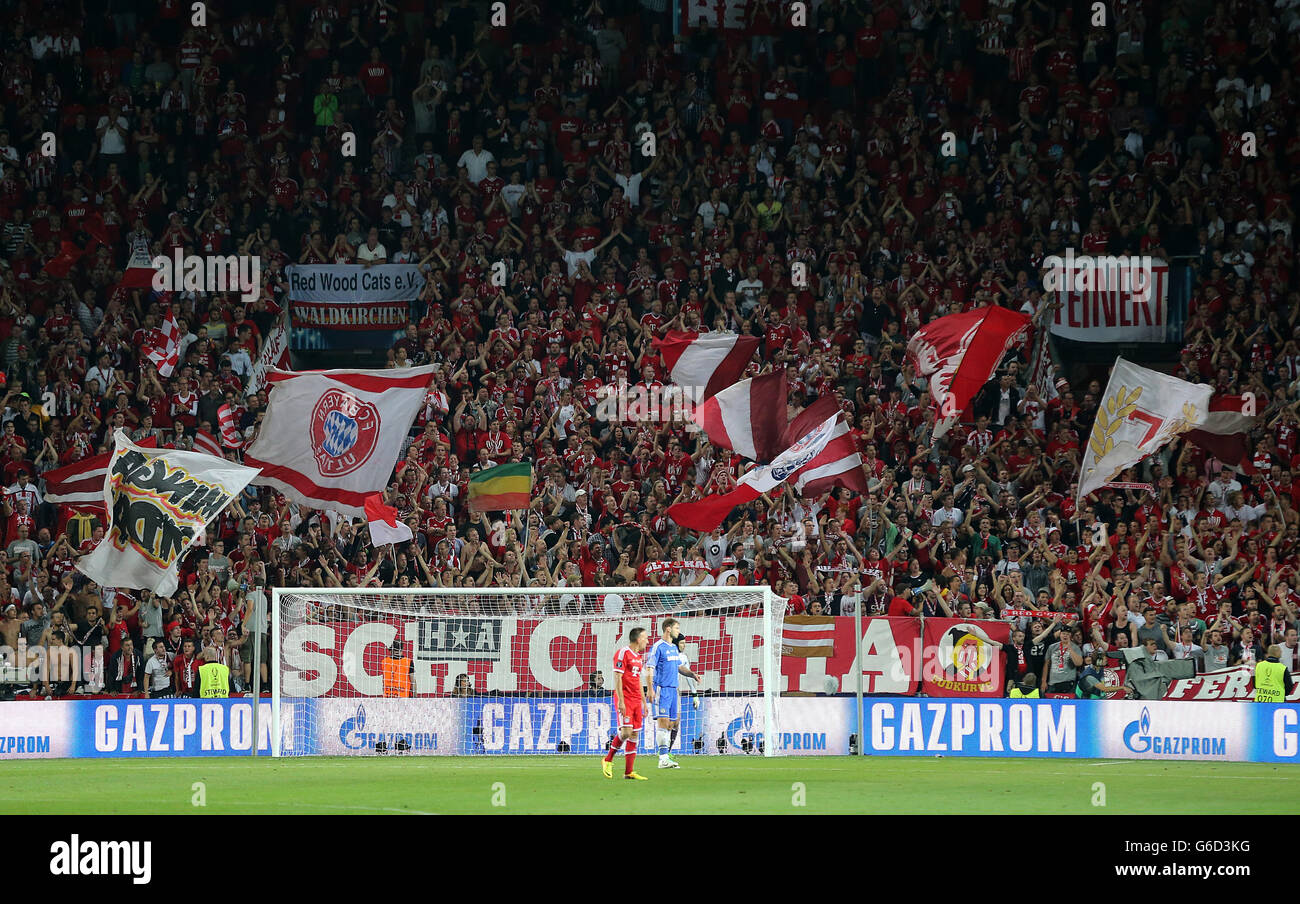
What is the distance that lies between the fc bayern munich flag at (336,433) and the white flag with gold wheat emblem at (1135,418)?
9.25 meters

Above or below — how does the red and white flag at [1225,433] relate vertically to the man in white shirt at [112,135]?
below

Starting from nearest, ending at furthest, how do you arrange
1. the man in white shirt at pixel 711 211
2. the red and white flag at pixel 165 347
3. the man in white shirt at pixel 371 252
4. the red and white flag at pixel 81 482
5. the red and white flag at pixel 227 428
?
the red and white flag at pixel 81 482 < the red and white flag at pixel 227 428 < the red and white flag at pixel 165 347 < the man in white shirt at pixel 371 252 < the man in white shirt at pixel 711 211

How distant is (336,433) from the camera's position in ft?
81.1

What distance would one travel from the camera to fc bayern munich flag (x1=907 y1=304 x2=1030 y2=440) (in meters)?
25.6

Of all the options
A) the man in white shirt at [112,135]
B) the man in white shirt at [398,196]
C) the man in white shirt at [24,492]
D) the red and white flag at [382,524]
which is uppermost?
the man in white shirt at [112,135]

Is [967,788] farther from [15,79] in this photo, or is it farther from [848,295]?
[15,79]

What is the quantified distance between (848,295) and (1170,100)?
7.85 metres

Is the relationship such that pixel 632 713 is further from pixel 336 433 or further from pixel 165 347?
pixel 165 347

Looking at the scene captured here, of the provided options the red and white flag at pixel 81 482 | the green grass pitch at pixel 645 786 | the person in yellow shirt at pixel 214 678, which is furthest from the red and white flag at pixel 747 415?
the red and white flag at pixel 81 482

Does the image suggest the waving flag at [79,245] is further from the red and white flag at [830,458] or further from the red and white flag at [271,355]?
the red and white flag at [830,458]

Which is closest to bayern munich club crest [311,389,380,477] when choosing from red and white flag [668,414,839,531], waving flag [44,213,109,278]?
red and white flag [668,414,839,531]

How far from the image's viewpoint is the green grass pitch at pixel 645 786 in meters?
16.0

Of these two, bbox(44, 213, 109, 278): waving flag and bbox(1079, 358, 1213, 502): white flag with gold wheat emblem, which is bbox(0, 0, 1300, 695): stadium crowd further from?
bbox(1079, 358, 1213, 502): white flag with gold wheat emblem

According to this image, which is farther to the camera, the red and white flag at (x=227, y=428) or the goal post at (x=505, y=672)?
the red and white flag at (x=227, y=428)
